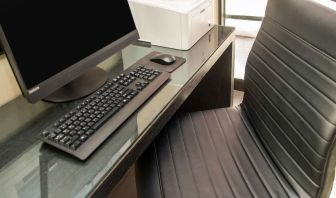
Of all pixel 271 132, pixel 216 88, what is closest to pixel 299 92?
pixel 271 132

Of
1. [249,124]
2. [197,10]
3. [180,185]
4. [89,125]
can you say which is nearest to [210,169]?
[180,185]

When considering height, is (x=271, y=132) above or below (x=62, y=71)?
below

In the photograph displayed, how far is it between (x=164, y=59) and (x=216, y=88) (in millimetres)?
501

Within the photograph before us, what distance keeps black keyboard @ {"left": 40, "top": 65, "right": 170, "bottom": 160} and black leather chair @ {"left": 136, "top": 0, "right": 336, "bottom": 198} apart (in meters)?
0.24

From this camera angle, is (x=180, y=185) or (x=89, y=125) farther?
(x=180, y=185)

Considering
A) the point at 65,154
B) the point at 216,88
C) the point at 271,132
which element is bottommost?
the point at 216,88

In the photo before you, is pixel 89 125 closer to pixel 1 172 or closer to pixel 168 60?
pixel 1 172

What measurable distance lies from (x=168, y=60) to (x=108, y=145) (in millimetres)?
497

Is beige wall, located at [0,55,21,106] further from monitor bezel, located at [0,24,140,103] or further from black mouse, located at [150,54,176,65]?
black mouse, located at [150,54,176,65]

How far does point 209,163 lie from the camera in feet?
3.51

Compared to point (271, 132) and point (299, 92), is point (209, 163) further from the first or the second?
point (299, 92)

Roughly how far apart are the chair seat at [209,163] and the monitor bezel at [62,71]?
0.37 meters

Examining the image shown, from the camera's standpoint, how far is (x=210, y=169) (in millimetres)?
1043

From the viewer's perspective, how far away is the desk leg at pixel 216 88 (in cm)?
157
